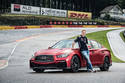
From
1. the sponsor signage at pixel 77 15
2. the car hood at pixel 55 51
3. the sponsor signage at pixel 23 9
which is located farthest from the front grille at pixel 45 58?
the sponsor signage at pixel 77 15

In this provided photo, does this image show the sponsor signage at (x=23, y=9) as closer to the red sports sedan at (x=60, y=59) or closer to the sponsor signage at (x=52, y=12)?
the sponsor signage at (x=52, y=12)

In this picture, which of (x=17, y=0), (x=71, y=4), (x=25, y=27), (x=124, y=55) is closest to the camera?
(x=124, y=55)

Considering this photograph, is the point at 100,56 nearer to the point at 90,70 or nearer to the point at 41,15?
the point at 90,70

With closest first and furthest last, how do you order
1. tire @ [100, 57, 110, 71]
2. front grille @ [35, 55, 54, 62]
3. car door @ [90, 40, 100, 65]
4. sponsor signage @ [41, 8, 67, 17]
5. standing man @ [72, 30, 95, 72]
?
front grille @ [35, 55, 54, 62] → standing man @ [72, 30, 95, 72] → car door @ [90, 40, 100, 65] → tire @ [100, 57, 110, 71] → sponsor signage @ [41, 8, 67, 17]

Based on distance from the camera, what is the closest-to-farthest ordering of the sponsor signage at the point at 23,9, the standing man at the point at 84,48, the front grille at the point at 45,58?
the front grille at the point at 45,58 < the standing man at the point at 84,48 < the sponsor signage at the point at 23,9

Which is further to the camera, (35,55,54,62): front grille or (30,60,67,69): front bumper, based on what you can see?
(35,55,54,62): front grille

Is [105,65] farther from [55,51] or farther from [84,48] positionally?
[55,51]

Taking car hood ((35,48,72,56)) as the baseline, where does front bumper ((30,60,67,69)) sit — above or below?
below

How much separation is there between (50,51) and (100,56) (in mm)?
2391

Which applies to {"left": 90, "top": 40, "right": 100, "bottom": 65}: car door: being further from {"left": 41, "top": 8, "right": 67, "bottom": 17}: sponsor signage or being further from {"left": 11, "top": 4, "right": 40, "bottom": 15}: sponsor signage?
{"left": 41, "top": 8, "right": 67, "bottom": 17}: sponsor signage

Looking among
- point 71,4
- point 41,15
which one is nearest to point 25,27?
point 41,15

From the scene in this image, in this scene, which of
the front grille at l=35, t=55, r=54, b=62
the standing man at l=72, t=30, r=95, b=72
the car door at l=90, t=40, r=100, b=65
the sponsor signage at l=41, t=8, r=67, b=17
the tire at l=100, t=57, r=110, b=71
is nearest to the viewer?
the front grille at l=35, t=55, r=54, b=62

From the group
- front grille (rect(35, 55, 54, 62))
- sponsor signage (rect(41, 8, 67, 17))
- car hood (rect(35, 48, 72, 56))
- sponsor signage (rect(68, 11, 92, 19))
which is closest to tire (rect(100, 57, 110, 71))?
car hood (rect(35, 48, 72, 56))

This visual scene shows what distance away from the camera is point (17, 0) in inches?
4213
